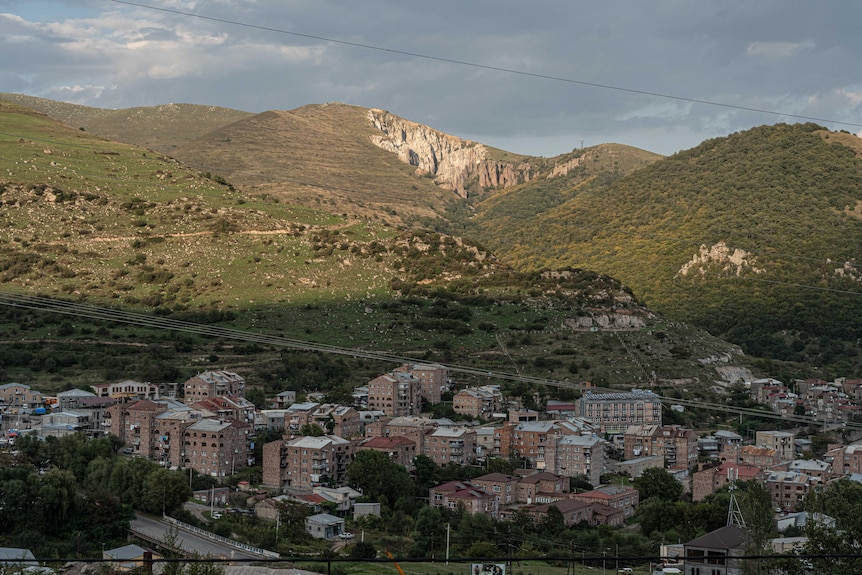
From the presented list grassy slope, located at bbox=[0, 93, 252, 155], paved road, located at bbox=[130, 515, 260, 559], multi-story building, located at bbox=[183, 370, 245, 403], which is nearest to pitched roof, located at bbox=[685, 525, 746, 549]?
paved road, located at bbox=[130, 515, 260, 559]

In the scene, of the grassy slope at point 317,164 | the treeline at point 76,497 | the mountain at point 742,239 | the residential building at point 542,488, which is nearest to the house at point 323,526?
the treeline at point 76,497

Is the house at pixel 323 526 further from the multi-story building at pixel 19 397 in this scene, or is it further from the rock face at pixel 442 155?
the rock face at pixel 442 155

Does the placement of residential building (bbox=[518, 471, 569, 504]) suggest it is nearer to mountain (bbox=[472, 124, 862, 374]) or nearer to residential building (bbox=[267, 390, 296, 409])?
residential building (bbox=[267, 390, 296, 409])

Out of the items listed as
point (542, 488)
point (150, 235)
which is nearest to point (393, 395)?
point (542, 488)

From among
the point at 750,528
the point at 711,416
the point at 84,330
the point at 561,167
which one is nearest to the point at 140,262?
the point at 84,330

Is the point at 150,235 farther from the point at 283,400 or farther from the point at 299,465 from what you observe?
the point at 299,465

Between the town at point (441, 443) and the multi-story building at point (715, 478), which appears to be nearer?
the town at point (441, 443)

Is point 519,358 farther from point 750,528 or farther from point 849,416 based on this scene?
point 750,528
